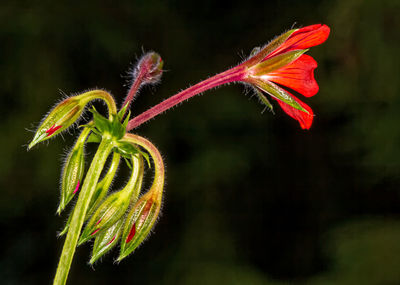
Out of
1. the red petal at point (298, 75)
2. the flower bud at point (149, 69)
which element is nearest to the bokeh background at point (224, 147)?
the flower bud at point (149, 69)

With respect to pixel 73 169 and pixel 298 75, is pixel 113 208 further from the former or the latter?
pixel 298 75

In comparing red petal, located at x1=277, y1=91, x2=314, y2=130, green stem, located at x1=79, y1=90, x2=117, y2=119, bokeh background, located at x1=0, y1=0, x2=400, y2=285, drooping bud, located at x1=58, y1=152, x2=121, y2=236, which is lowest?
drooping bud, located at x1=58, y1=152, x2=121, y2=236

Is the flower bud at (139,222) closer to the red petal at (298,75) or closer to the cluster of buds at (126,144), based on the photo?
the cluster of buds at (126,144)

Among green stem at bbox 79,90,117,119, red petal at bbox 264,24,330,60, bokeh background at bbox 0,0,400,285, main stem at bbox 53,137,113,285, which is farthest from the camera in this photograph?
bokeh background at bbox 0,0,400,285

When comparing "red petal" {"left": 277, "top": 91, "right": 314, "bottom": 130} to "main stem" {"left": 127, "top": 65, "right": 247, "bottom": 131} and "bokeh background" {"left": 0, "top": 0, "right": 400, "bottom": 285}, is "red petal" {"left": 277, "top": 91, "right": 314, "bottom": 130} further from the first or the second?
"bokeh background" {"left": 0, "top": 0, "right": 400, "bottom": 285}

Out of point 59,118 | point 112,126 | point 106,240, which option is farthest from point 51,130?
point 106,240

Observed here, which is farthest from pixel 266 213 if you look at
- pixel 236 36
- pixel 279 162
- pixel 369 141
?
pixel 236 36

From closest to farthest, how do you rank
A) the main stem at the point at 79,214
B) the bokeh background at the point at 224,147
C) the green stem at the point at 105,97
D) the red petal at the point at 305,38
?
the main stem at the point at 79,214, the green stem at the point at 105,97, the red petal at the point at 305,38, the bokeh background at the point at 224,147

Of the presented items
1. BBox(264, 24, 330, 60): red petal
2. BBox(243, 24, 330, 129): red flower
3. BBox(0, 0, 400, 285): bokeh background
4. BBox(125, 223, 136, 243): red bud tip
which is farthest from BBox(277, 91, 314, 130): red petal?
BBox(0, 0, 400, 285): bokeh background
